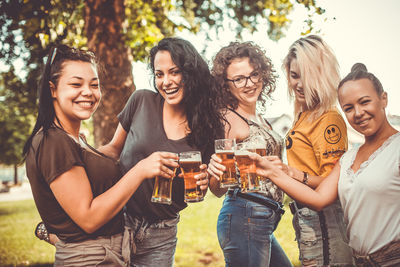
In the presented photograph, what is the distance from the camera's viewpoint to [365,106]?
2.27 metres

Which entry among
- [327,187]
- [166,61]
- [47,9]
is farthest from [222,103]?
[47,9]

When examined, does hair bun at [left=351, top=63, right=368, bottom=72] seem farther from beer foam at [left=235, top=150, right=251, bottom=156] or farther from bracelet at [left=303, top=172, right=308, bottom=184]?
beer foam at [left=235, top=150, right=251, bottom=156]

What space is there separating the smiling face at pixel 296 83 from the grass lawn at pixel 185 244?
4.66m

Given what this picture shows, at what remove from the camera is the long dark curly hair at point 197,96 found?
2.72m

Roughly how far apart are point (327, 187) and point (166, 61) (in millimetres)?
1627

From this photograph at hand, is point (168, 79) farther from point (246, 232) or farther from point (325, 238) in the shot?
point (325, 238)

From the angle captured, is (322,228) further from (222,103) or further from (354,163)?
(222,103)

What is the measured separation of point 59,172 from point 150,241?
41.5 inches

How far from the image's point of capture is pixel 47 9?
474 cm

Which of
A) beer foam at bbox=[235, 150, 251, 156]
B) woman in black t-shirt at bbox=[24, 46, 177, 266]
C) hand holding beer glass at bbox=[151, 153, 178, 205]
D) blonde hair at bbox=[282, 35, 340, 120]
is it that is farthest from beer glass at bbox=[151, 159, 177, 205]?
blonde hair at bbox=[282, 35, 340, 120]

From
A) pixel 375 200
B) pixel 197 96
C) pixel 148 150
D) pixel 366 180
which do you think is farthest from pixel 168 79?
pixel 375 200

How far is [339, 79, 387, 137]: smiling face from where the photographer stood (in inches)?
89.0

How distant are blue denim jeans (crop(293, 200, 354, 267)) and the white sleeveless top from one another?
203 mm

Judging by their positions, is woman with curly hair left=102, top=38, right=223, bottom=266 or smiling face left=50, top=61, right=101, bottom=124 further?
woman with curly hair left=102, top=38, right=223, bottom=266
